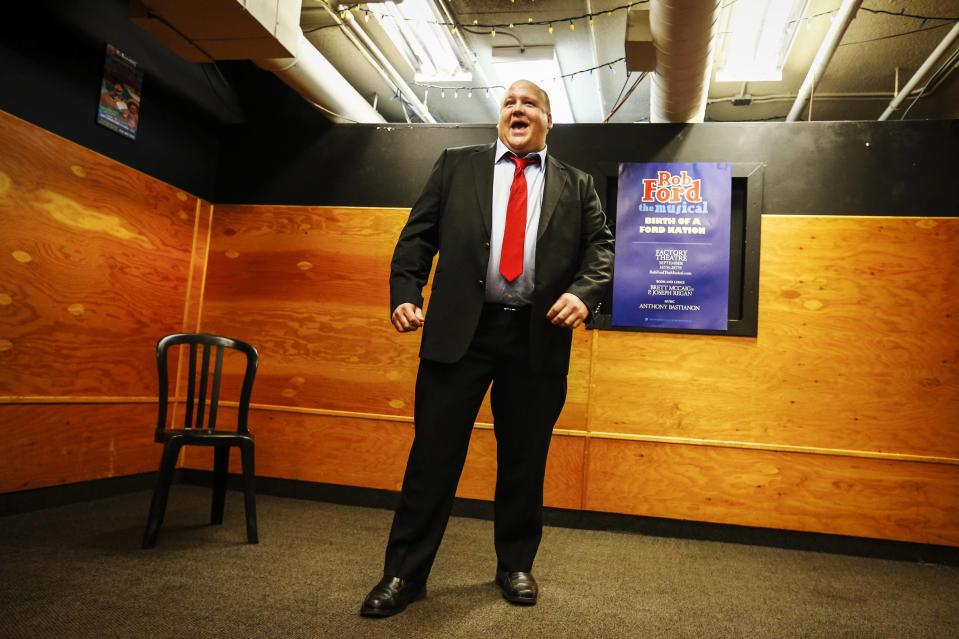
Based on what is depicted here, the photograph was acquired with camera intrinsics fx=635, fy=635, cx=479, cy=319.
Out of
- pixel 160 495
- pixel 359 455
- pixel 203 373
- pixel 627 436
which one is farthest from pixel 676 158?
pixel 160 495

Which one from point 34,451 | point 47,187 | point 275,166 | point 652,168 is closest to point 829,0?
point 652,168

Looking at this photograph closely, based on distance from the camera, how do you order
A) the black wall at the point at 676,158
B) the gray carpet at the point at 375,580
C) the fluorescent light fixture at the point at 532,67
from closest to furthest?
the gray carpet at the point at 375,580, the black wall at the point at 676,158, the fluorescent light fixture at the point at 532,67

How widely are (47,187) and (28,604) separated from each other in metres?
1.97

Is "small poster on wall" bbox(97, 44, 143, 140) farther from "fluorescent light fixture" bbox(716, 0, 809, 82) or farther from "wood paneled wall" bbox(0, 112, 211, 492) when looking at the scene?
"fluorescent light fixture" bbox(716, 0, 809, 82)

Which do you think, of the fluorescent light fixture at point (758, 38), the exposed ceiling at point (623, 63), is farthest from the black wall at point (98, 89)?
the fluorescent light fixture at point (758, 38)

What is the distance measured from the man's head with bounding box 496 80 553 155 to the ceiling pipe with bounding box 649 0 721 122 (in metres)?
1.07

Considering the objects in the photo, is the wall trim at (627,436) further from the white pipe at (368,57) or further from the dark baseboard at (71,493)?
the white pipe at (368,57)

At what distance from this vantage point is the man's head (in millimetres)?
2072

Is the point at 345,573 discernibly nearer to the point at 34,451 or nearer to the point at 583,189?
the point at 583,189

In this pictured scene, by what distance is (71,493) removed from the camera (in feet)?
10.0

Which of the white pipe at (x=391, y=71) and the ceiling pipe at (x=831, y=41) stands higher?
the white pipe at (x=391, y=71)

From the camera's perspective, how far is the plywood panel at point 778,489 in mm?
3102

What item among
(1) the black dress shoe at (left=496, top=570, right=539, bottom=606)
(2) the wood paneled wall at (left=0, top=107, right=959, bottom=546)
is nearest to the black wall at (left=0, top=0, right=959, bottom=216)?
(2) the wood paneled wall at (left=0, top=107, right=959, bottom=546)

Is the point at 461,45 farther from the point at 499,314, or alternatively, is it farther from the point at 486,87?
the point at 499,314
